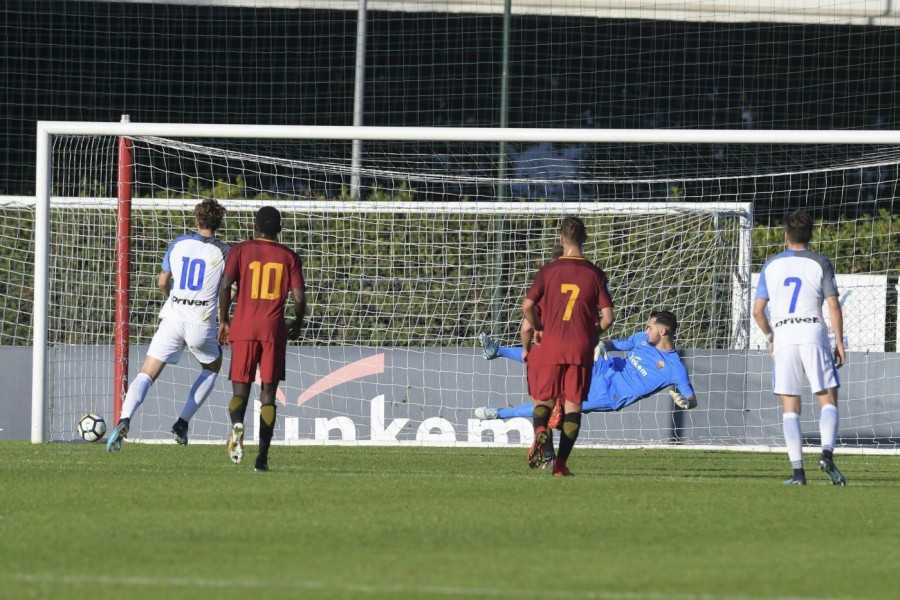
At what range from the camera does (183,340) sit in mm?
12203

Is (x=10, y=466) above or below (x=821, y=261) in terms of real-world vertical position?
below

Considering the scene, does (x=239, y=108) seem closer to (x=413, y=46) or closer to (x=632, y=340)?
(x=413, y=46)

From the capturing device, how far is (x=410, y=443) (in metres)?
15.1

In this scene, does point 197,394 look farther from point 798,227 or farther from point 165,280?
point 798,227

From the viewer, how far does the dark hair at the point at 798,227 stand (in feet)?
32.3

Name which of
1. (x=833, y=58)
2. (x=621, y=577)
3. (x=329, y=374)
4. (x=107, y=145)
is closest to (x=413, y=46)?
(x=833, y=58)

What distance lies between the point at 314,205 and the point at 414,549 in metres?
10.2

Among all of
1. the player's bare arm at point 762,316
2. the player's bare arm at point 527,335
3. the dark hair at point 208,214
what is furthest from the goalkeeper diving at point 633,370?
the player's bare arm at point 762,316

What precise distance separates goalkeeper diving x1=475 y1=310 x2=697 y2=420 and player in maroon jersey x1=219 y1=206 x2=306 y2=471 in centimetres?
341

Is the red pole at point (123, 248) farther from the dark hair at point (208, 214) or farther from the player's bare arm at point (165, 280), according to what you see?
the dark hair at point (208, 214)

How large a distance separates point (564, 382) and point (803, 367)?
5.32 feet

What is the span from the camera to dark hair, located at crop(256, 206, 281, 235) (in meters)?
10.2

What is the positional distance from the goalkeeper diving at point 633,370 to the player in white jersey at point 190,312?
2.54 meters

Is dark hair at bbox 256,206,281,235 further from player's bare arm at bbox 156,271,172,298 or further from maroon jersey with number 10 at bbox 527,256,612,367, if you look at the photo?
player's bare arm at bbox 156,271,172,298
